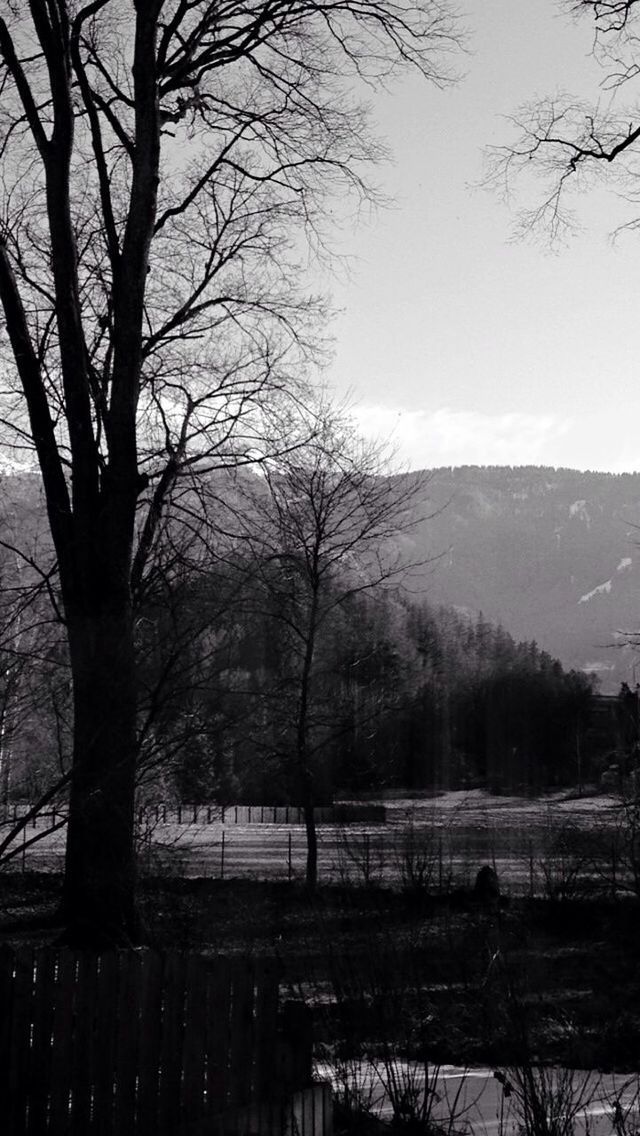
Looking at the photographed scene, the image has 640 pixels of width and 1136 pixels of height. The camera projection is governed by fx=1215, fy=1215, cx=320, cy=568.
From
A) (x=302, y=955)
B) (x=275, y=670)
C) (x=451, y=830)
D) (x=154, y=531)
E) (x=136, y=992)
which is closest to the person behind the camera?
(x=136, y=992)

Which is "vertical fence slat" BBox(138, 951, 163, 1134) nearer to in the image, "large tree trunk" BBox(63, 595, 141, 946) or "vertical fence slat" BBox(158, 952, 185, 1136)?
"vertical fence slat" BBox(158, 952, 185, 1136)

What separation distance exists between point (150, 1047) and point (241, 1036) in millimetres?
431

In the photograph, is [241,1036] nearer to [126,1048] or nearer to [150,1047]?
[150,1047]

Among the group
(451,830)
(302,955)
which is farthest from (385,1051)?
(451,830)

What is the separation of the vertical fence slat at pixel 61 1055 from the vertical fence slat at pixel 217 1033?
2.02 ft

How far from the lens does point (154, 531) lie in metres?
13.6

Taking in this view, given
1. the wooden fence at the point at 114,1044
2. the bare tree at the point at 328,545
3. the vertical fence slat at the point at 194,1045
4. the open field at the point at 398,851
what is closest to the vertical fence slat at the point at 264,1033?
the wooden fence at the point at 114,1044

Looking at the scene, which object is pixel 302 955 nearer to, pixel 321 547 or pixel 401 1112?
pixel 401 1112

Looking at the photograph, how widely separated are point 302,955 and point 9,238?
331 inches

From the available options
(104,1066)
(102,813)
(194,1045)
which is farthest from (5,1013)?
(102,813)

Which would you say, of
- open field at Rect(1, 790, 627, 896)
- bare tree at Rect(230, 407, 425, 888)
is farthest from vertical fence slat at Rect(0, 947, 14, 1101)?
bare tree at Rect(230, 407, 425, 888)

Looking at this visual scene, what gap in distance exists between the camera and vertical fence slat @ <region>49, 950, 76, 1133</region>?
5.36 meters

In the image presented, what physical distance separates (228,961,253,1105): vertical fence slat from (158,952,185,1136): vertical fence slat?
0.26 meters

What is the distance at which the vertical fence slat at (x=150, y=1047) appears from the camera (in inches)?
212
